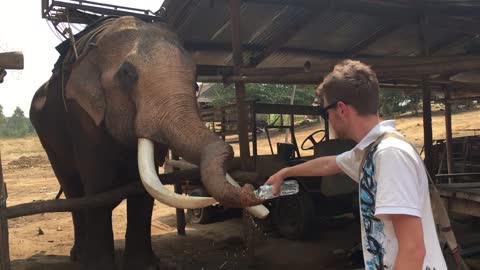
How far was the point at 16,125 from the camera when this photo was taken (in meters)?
64.4

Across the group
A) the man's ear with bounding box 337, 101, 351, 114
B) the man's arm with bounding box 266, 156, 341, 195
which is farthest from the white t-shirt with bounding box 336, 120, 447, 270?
the man's arm with bounding box 266, 156, 341, 195

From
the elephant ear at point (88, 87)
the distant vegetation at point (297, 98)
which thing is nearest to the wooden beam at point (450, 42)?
the elephant ear at point (88, 87)

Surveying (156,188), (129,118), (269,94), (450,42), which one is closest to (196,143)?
(156,188)

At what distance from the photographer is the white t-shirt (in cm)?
171

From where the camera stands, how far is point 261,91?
3069 centimetres

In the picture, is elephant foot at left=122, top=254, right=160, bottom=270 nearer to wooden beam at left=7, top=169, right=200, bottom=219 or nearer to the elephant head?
wooden beam at left=7, top=169, right=200, bottom=219

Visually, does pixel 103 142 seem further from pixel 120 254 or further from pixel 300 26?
pixel 300 26

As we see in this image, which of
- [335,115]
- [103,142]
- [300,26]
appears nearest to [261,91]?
[300,26]

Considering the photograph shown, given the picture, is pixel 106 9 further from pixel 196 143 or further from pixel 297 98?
pixel 297 98

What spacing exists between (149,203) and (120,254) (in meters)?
2.05

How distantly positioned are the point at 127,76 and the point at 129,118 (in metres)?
0.35

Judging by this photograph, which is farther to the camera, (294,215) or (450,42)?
(450,42)

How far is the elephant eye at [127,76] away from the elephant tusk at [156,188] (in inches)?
20.8

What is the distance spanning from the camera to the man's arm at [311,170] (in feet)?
8.04
